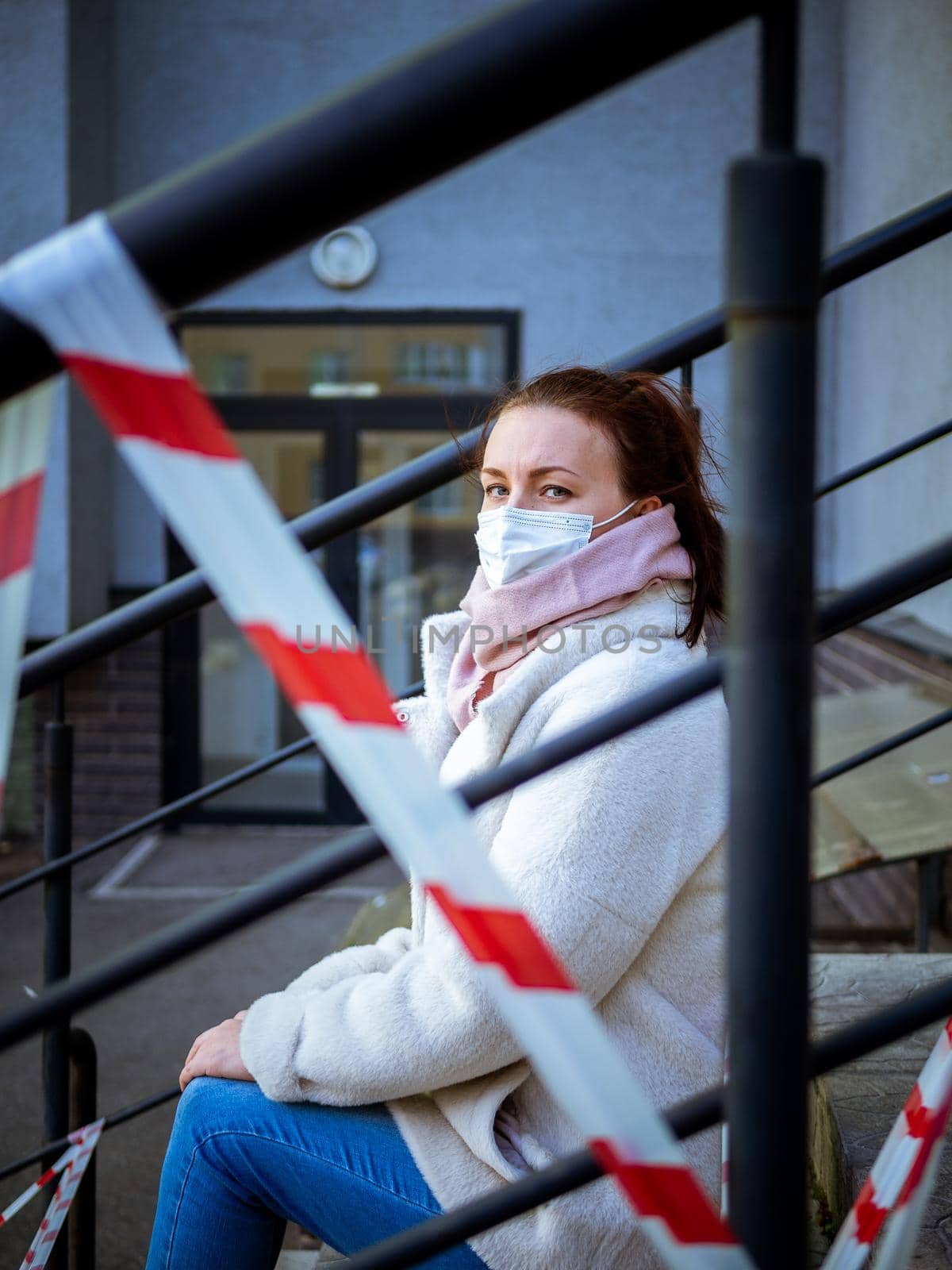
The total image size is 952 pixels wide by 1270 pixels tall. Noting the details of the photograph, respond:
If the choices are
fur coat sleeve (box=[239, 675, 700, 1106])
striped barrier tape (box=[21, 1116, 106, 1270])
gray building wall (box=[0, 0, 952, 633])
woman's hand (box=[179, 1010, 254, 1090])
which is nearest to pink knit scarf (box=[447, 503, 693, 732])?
fur coat sleeve (box=[239, 675, 700, 1106])

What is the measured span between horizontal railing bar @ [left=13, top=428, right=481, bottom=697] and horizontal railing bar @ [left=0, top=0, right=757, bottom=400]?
864mm

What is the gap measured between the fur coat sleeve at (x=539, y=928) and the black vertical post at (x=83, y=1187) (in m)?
0.50

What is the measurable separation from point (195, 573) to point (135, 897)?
178 inches

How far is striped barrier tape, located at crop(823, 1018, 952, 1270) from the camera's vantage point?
80 cm

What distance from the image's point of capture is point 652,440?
64.0 inches

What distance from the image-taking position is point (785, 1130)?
0.55 meters

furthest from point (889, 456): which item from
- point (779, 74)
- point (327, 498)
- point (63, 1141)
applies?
point (327, 498)

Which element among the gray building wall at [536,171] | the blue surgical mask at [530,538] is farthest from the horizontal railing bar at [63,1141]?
the gray building wall at [536,171]

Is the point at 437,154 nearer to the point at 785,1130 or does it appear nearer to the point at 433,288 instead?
the point at 785,1130

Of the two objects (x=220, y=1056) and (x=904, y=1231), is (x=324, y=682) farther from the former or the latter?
(x=220, y=1056)

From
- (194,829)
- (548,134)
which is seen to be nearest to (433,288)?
(548,134)

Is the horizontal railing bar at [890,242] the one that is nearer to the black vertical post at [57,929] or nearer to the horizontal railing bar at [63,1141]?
the black vertical post at [57,929]

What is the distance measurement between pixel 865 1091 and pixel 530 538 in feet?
3.12

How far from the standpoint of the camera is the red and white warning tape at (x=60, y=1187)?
4.82ft
